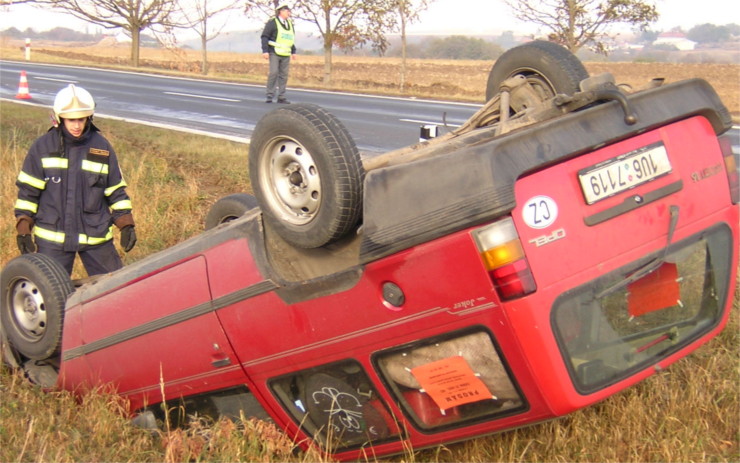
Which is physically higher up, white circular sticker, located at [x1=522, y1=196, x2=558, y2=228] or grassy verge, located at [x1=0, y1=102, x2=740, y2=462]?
white circular sticker, located at [x1=522, y1=196, x2=558, y2=228]

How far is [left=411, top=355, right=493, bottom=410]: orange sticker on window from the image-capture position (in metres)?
2.91

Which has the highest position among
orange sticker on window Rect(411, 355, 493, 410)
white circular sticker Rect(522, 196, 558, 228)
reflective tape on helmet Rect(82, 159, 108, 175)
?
white circular sticker Rect(522, 196, 558, 228)

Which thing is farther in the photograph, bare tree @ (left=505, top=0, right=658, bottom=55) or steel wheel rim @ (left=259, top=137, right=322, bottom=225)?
bare tree @ (left=505, top=0, right=658, bottom=55)

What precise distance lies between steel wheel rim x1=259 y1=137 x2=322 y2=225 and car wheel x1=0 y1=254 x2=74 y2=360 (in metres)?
1.89

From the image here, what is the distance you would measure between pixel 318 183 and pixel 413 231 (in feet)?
1.90

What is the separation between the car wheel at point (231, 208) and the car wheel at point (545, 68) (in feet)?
4.83

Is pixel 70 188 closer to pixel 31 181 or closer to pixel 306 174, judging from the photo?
pixel 31 181

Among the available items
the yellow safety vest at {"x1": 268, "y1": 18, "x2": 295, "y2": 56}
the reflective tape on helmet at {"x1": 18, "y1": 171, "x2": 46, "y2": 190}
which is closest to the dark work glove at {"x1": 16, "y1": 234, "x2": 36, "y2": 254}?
the reflective tape on helmet at {"x1": 18, "y1": 171, "x2": 46, "y2": 190}

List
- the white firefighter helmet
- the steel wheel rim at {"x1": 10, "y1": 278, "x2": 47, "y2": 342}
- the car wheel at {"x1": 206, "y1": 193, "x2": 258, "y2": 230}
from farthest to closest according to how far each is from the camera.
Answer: the white firefighter helmet
the steel wheel rim at {"x1": 10, "y1": 278, "x2": 47, "y2": 342}
the car wheel at {"x1": 206, "y1": 193, "x2": 258, "y2": 230}

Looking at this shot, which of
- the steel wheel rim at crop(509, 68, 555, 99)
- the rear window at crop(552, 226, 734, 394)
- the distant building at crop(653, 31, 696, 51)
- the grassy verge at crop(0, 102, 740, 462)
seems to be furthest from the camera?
the distant building at crop(653, 31, 696, 51)

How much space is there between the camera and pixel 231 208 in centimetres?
463

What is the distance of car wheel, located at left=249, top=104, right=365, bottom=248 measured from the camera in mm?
3021

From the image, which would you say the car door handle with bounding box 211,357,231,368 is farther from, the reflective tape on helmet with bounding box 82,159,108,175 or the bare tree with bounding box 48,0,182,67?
the bare tree with bounding box 48,0,182,67

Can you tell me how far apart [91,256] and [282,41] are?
11.8 m
